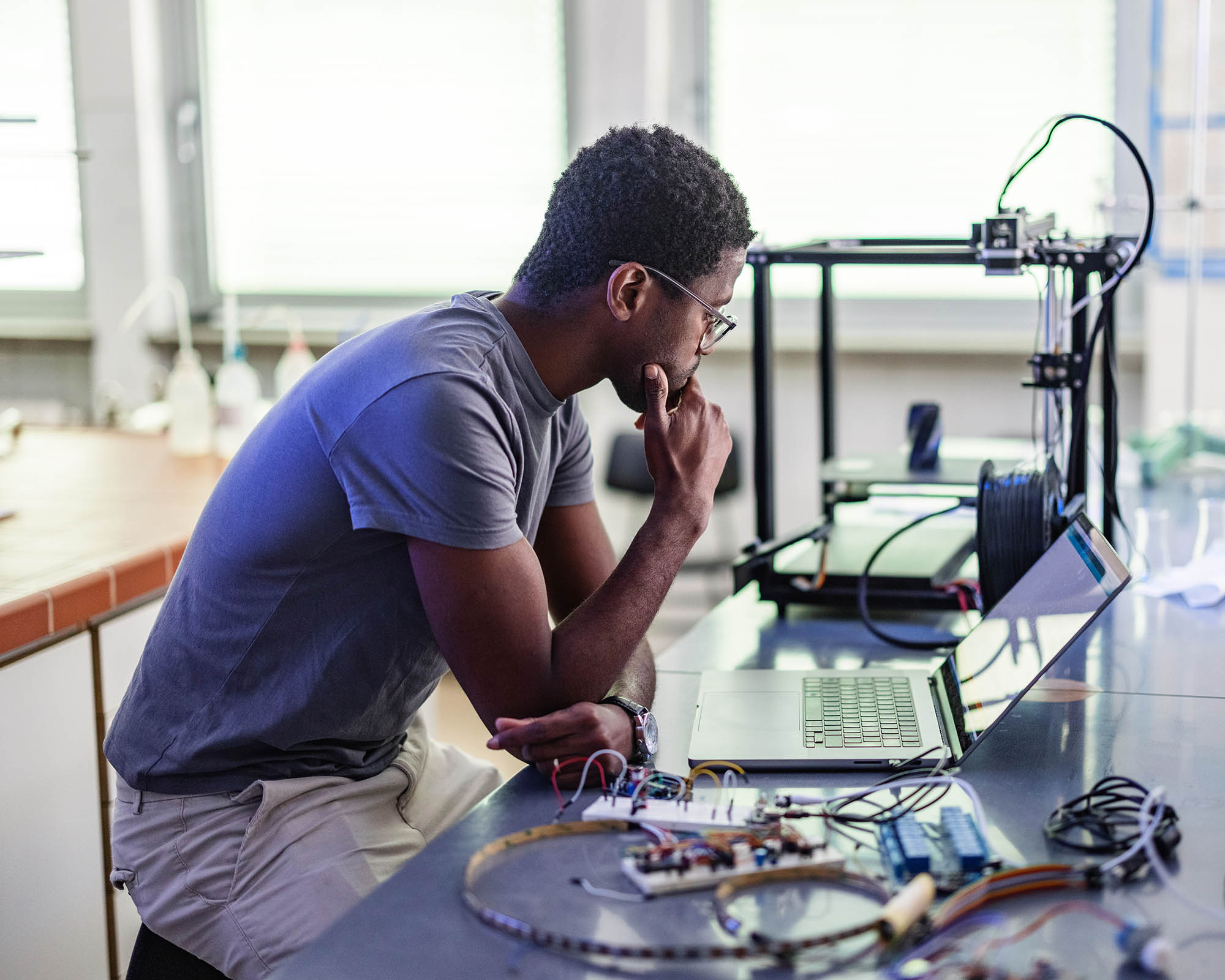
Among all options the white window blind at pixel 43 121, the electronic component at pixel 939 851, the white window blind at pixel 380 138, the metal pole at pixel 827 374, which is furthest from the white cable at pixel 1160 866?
the white window blind at pixel 43 121

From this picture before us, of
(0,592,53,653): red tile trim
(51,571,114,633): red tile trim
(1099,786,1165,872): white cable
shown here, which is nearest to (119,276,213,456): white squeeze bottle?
(51,571,114,633): red tile trim

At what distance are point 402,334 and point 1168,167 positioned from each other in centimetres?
260

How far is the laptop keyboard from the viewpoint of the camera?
113 cm

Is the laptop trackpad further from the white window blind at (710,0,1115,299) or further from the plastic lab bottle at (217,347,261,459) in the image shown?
the white window blind at (710,0,1115,299)

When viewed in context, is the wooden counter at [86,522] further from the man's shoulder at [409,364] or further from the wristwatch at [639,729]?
the wristwatch at [639,729]

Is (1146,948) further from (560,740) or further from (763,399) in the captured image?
(763,399)

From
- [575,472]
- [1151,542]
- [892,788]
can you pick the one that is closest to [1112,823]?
[892,788]

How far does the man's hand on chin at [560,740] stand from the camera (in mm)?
1071

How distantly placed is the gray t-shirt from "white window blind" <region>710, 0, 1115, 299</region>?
2202mm

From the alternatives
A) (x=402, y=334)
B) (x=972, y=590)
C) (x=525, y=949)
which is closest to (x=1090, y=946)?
(x=525, y=949)

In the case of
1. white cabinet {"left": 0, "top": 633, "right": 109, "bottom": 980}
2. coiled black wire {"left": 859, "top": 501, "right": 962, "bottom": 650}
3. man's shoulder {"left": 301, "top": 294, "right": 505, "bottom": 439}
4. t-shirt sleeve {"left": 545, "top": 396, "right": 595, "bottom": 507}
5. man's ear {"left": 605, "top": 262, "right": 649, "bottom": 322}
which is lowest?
white cabinet {"left": 0, "top": 633, "right": 109, "bottom": 980}

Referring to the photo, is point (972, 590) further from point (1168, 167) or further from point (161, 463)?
point (1168, 167)

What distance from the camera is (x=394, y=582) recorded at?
3.84ft

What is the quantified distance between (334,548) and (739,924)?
524 mm
